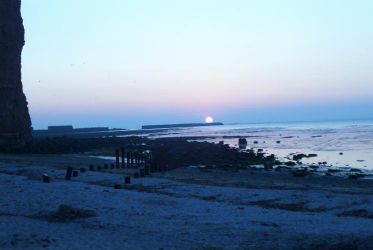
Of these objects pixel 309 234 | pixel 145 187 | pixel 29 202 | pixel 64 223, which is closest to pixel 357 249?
pixel 309 234

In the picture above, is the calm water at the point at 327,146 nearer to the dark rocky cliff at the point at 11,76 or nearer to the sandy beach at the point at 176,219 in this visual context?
the sandy beach at the point at 176,219

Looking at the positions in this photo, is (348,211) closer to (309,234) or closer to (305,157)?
(309,234)

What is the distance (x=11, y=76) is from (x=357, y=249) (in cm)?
4420

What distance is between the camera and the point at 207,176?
1276 inches

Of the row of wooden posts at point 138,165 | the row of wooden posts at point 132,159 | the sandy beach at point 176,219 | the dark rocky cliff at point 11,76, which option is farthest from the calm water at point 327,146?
the dark rocky cliff at point 11,76

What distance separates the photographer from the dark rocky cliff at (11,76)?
4834cm

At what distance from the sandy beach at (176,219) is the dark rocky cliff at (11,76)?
95.0 ft

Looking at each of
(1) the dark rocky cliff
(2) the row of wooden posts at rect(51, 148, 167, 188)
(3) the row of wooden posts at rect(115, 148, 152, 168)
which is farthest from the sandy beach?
(1) the dark rocky cliff

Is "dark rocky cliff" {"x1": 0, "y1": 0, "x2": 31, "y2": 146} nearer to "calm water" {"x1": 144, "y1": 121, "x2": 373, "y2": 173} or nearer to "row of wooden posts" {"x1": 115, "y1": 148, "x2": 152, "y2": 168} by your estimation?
"row of wooden posts" {"x1": 115, "y1": 148, "x2": 152, "y2": 168}

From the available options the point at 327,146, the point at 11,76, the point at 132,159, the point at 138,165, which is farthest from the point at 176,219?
the point at 327,146

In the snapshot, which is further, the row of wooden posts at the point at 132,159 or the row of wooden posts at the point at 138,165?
the row of wooden posts at the point at 132,159

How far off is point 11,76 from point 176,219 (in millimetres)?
39760

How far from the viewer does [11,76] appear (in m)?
49.5

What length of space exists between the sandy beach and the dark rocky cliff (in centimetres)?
2897
